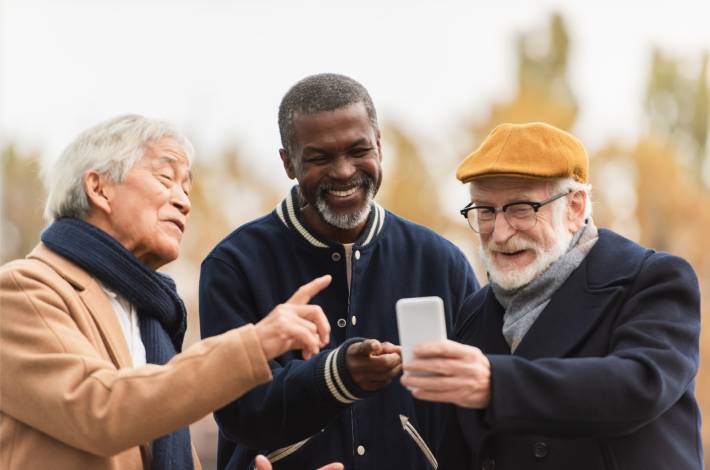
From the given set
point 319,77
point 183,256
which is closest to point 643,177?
point 183,256

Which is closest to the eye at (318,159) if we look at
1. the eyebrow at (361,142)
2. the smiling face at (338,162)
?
the smiling face at (338,162)

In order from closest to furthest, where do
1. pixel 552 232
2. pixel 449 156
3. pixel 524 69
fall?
pixel 552 232
pixel 449 156
pixel 524 69

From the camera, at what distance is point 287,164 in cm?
450

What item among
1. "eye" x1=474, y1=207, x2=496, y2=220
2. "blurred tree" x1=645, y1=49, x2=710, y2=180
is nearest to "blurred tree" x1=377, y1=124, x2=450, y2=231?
"blurred tree" x1=645, y1=49, x2=710, y2=180

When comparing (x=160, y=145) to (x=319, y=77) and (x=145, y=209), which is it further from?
(x=319, y=77)

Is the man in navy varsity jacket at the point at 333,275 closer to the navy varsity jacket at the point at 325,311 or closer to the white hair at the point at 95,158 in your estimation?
the navy varsity jacket at the point at 325,311

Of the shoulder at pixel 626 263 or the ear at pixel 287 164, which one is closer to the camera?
the shoulder at pixel 626 263

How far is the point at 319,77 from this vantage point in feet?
14.7

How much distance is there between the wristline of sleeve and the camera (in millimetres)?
3855

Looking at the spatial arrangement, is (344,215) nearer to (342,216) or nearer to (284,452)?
(342,216)

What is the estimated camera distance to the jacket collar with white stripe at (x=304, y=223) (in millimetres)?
4453

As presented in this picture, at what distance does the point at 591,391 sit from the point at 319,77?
1.81m

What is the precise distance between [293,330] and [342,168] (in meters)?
1.07

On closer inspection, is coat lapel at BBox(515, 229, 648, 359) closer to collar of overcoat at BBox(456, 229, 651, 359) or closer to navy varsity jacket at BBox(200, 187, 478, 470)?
collar of overcoat at BBox(456, 229, 651, 359)
